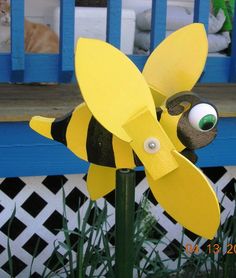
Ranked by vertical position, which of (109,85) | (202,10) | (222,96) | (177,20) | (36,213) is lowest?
(36,213)

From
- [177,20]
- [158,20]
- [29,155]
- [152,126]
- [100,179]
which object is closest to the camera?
[152,126]

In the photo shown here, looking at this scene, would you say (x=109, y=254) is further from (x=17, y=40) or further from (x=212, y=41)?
(x=212, y=41)

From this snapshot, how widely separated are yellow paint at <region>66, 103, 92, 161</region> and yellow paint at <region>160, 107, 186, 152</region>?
6.2 inches

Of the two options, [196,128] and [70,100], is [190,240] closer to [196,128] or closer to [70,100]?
[70,100]

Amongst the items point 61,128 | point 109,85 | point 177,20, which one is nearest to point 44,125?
point 61,128

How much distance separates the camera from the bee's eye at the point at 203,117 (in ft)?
3.29

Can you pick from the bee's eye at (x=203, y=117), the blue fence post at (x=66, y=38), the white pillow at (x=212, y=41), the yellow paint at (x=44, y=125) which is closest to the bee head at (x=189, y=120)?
the bee's eye at (x=203, y=117)

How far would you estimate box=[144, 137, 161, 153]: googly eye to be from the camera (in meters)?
0.99

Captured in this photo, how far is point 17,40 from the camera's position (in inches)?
80.7

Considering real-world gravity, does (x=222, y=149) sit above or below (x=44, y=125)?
below

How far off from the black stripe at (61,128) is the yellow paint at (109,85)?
17cm

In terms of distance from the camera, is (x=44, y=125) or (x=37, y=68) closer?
(x=44, y=125)

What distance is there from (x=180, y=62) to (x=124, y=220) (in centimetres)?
34

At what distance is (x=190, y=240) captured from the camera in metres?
2.53
